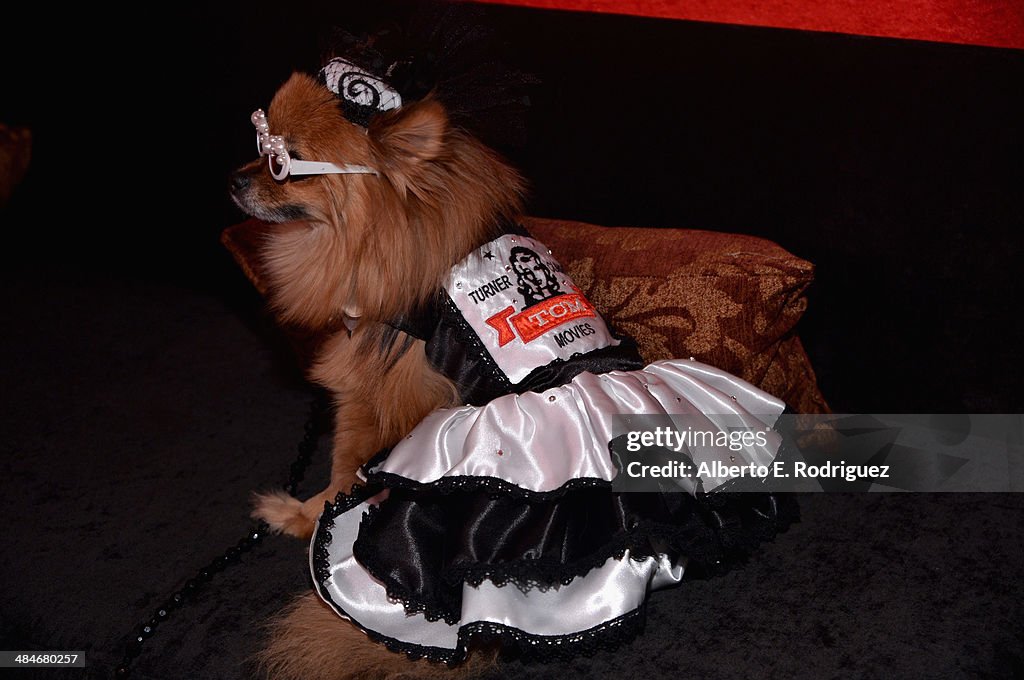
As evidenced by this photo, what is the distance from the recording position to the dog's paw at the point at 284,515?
2.02m

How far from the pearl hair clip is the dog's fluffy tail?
98cm

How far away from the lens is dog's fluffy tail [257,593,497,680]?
1.53m

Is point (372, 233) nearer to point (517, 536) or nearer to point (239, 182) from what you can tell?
point (239, 182)

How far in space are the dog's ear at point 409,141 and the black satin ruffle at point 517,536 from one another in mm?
709

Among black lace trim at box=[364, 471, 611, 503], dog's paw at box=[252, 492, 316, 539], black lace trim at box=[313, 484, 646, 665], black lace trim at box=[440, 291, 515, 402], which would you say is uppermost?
black lace trim at box=[440, 291, 515, 402]

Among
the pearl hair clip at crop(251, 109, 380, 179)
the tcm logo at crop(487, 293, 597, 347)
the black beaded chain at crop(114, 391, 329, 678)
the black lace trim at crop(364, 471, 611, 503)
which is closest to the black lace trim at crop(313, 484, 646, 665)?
the black lace trim at crop(364, 471, 611, 503)

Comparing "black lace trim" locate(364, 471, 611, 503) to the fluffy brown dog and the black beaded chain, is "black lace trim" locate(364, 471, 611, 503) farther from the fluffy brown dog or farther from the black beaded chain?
the black beaded chain

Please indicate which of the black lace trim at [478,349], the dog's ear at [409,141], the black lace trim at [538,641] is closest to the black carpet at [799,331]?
the black lace trim at [538,641]

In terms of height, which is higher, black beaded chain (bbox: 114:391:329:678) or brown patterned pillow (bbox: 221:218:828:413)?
brown patterned pillow (bbox: 221:218:828:413)

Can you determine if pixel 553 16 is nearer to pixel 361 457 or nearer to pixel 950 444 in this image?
pixel 361 457

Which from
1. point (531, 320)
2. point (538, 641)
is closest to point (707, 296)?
point (531, 320)

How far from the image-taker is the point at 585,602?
4.90ft

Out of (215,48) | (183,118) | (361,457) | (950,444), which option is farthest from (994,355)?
(183,118)

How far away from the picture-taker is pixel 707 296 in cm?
195
